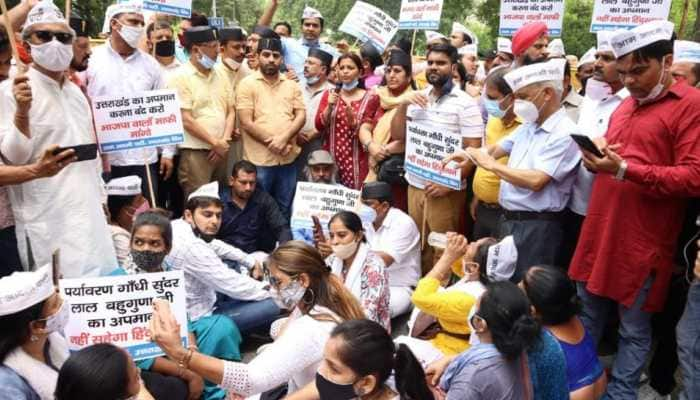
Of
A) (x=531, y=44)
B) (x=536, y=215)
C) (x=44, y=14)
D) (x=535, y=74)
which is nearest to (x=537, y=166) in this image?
(x=536, y=215)

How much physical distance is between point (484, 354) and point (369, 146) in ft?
12.0

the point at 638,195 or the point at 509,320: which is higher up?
the point at 638,195

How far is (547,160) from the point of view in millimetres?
4434

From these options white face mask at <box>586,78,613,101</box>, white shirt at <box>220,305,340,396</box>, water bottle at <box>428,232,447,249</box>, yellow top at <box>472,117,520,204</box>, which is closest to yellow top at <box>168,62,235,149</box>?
water bottle at <box>428,232,447,249</box>

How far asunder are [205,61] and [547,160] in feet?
12.3

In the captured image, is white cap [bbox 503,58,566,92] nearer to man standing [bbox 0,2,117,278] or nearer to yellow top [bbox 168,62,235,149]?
man standing [bbox 0,2,117,278]

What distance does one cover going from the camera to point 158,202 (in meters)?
6.95

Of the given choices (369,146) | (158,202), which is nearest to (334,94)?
(369,146)

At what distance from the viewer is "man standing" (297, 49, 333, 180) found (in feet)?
24.3

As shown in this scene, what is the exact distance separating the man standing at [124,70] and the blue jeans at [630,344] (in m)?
3.90

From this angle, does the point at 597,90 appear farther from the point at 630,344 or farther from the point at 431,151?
the point at 630,344

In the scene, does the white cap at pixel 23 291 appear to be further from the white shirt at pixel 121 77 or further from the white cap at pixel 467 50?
the white cap at pixel 467 50

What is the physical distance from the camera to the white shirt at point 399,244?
19.1 ft

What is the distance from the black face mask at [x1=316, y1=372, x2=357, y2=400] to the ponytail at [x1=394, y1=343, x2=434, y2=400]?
7.8 inches
